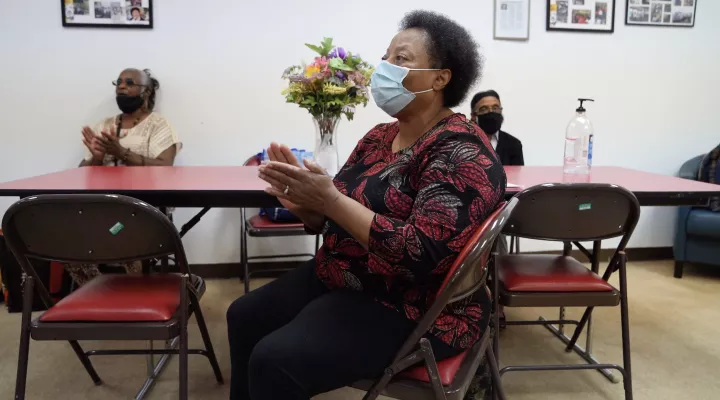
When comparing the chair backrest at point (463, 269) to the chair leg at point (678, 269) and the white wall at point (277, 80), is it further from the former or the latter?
the chair leg at point (678, 269)

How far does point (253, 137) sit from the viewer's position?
128 inches

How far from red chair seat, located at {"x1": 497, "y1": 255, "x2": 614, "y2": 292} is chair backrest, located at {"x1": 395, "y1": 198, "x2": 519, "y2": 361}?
61cm

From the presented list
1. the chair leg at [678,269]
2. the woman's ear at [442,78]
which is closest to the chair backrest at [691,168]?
the chair leg at [678,269]

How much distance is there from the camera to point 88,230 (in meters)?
1.27

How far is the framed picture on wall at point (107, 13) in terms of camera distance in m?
3.01

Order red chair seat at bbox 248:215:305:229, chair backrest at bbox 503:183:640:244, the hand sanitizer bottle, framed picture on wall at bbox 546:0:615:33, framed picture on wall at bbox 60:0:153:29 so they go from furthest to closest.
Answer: framed picture on wall at bbox 546:0:615:33, framed picture on wall at bbox 60:0:153:29, red chair seat at bbox 248:215:305:229, the hand sanitizer bottle, chair backrest at bbox 503:183:640:244

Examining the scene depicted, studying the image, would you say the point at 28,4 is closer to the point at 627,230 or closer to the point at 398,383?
the point at 398,383

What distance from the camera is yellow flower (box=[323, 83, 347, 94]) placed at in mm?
1781

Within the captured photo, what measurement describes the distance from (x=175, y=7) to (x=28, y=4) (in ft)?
2.85

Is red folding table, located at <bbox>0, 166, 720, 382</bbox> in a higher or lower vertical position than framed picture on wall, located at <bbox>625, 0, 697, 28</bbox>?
lower

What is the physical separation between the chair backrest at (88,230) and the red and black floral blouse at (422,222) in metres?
0.44

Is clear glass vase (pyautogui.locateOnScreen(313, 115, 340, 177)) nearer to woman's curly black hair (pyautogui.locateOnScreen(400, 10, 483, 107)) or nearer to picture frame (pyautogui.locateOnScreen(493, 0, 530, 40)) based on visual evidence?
woman's curly black hair (pyautogui.locateOnScreen(400, 10, 483, 107))

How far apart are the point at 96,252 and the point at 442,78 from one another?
3.38ft

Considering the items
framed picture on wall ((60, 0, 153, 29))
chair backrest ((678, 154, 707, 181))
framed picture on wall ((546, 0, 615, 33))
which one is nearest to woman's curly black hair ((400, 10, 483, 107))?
framed picture on wall ((60, 0, 153, 29))
